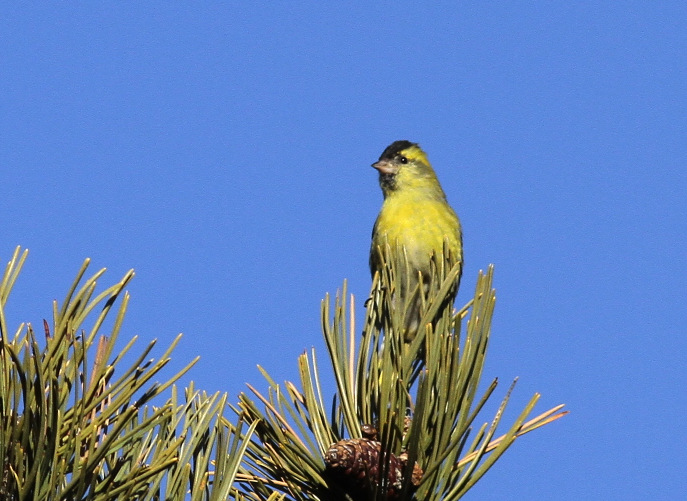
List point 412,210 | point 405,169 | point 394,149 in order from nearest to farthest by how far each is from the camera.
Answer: point 412,210 < point 405,169 < point 394,149

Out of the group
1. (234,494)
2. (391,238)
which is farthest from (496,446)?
(391,238)

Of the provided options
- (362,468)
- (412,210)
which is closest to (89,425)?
(362,468)

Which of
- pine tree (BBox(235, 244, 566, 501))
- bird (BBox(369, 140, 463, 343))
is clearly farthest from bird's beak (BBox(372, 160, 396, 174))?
pine tree (BBox(235, 244, 566, 501))

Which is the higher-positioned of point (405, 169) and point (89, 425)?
point (405, 169)

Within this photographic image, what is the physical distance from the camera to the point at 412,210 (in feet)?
19.7

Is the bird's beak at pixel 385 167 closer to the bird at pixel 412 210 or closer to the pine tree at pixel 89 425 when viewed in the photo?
the bird at pixel 412 210

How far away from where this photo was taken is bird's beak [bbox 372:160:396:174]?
6805 mm

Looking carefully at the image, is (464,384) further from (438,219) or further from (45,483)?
(438,219)

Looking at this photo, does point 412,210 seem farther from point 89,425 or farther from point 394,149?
point 89,425

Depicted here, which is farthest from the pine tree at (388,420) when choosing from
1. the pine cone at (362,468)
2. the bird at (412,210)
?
the bird at (412,210)

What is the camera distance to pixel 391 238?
5.68m

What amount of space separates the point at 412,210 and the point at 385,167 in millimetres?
922

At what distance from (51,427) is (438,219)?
4611 millimetres

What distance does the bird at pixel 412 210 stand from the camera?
567cm
